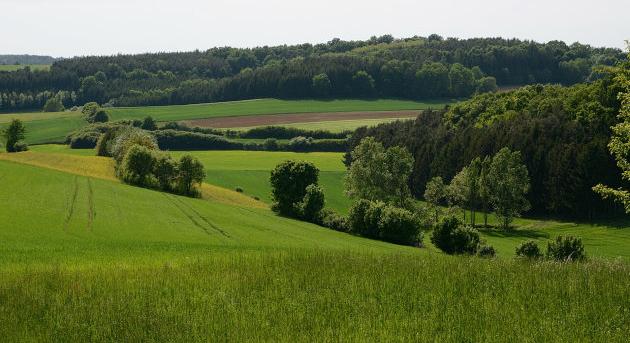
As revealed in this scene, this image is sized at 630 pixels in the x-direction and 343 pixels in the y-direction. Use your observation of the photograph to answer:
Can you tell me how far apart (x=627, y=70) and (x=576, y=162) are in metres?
62.2

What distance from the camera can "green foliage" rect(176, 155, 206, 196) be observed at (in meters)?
81.4

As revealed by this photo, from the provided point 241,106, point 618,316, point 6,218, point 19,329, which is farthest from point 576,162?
point 241,106

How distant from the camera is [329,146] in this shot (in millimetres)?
140125

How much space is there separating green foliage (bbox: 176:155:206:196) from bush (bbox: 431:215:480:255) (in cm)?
3469

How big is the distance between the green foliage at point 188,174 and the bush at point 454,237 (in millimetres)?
34689

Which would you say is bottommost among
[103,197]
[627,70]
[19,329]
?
[103,197]

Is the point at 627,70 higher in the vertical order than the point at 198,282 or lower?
higher

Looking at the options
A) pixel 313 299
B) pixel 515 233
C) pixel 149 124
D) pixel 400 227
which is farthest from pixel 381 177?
pixel 149 124

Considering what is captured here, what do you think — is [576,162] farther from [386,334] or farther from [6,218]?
[386,334]

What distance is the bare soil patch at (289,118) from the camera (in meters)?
157

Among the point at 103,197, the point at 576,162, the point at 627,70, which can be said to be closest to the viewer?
the point at 627,70

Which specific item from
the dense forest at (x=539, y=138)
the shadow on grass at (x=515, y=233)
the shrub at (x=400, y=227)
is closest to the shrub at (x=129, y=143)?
the shrub at (x=400, y=227)

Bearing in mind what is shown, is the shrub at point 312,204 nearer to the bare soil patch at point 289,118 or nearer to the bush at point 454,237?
the bush at point 454,237

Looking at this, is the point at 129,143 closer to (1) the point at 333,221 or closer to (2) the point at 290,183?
(2) the point at 290,183
